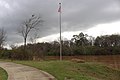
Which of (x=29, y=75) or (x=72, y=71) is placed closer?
(x=29, y=75)

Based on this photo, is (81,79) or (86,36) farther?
(86,36)

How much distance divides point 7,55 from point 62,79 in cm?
2865

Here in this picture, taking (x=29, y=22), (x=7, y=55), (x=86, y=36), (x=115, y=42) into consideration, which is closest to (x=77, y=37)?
(x=86, y=36)

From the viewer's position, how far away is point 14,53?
38188 millimetres

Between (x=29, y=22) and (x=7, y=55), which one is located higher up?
(x=29, y=22)

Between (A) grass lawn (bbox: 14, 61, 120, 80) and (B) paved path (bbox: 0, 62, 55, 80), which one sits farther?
(A) grass lawn (bbox: 14, 61, 120, 80)

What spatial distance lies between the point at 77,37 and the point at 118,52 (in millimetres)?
39604

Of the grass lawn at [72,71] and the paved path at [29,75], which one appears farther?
the grass lawn at [72,71]

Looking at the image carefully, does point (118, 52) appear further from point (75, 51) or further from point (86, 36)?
point (86, 36)

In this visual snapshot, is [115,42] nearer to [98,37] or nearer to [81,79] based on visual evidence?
[98,37]

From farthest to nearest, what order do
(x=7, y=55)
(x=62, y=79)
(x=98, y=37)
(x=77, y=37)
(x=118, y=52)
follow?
(x=77, y=37)
(x=98, y=37)
(x=118, y=52)
(x=7, y=55)
(x=62, y=79)

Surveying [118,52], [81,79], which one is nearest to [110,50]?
[118,52]

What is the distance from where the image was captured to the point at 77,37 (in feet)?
330

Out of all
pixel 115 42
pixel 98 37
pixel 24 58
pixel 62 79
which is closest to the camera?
pixel 62 79
